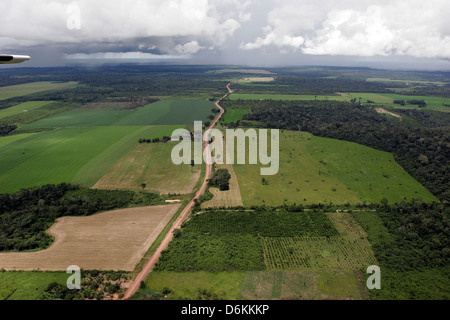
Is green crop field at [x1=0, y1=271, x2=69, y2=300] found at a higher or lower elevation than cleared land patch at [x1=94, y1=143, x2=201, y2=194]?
lower

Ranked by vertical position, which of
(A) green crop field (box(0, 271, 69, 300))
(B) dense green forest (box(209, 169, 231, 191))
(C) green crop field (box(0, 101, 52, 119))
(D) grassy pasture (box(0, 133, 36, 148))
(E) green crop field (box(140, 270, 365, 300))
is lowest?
(E) green crop field (box(140, 270, 365, 300))

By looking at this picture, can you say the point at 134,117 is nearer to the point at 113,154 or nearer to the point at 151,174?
the point at 113,154

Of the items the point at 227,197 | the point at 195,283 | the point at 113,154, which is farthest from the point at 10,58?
the point at 113,154

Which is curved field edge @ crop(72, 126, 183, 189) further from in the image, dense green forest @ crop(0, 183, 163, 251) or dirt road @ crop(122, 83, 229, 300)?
dirt road @ crop(122, 83, 229, 300)

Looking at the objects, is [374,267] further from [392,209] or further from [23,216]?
[23,216]

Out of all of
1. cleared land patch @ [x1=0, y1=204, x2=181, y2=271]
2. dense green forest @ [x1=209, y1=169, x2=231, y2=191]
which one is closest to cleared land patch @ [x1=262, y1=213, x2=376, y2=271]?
dense green forest @ [x1=209, y1=169, x2=231, y2=191]
